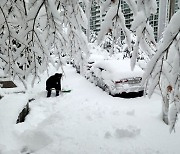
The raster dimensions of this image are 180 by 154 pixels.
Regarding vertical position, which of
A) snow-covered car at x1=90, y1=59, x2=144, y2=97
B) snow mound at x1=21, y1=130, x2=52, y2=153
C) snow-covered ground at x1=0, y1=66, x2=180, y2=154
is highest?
snow-covered car at x1=90, y1=59, x2=144, y2=97

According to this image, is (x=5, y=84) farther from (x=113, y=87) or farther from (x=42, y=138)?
(x=42, y=138)

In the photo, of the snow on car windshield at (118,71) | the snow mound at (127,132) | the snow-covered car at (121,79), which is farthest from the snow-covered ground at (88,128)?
the snow on car windshield at (118,71)

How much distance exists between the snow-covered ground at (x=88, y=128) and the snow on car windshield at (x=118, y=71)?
3.29ft

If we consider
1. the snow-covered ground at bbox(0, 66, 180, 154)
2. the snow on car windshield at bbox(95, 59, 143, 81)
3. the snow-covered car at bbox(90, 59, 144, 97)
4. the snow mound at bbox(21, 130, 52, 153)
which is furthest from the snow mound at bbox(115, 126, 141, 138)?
the snow on car windshield at bbox(95, 59, 143, 81)

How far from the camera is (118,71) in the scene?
968 centimetres

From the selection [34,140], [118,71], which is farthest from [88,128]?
[118,71]

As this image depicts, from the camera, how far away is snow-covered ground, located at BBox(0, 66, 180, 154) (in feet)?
17.8

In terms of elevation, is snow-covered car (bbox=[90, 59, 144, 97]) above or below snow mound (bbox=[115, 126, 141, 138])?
above

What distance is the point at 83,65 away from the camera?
4.52 metres

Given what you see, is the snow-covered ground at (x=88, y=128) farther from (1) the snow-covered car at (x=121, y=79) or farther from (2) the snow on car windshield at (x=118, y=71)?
(2) the snow on car windshield at (x=118, y=71)

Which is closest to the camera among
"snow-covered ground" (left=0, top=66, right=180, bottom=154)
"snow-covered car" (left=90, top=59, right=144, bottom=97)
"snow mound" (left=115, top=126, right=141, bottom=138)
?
"snow-covered ground" (left=0, top=66, right=180, bottom=154)

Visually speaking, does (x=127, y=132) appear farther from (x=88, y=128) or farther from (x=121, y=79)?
(x=121, y=79)

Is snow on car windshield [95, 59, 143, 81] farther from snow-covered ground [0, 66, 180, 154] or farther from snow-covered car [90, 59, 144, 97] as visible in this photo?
snow-covered ground [0, 66, 180, 154]

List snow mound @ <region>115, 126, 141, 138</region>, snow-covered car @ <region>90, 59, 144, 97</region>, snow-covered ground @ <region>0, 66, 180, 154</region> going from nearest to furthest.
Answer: snow-covered ground @ <region>0, 66, 180, 154</region>, snow mound @ <region>115, 126, 141, 138</region>, snow-covered car @ <region>90, 59, 144, 97</region>
